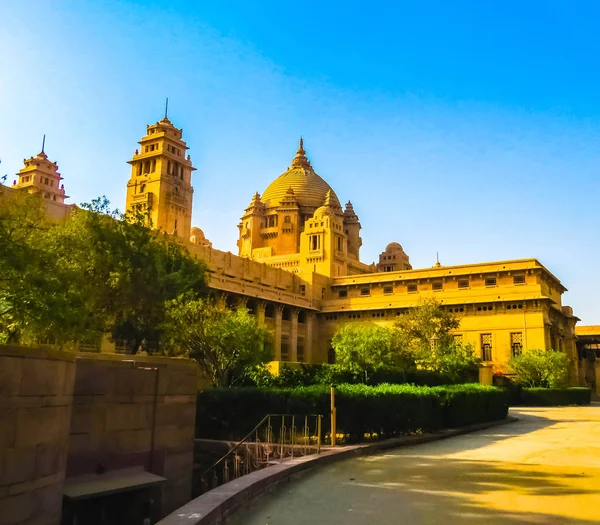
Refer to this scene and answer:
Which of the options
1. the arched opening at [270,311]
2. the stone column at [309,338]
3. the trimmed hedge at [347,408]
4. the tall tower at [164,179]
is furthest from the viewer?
the tall tower at [164,179]

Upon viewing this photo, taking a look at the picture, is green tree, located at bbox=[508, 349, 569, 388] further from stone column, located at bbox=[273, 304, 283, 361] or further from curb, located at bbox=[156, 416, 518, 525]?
curb, located at bbox=[156, 416, 518, 525]

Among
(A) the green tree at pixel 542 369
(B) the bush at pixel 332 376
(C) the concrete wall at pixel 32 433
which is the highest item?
(A) the green tree at pixel 542 369

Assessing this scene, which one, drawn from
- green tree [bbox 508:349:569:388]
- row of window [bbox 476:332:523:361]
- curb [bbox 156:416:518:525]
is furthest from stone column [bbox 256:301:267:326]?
curb [bbox 156:416:518:525]

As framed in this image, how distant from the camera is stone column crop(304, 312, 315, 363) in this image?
219 feet

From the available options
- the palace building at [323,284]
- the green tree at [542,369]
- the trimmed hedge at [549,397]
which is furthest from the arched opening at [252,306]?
the trimmed hedge at [549,397]

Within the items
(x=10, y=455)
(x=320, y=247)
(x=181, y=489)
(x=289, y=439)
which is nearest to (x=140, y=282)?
(x=289, y=439)

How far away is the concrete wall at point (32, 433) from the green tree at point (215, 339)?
18.7 metres

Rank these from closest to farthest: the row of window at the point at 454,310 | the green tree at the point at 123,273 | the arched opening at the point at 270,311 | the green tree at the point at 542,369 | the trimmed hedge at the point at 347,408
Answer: the trimmed hedge at the point at 347,408 < the green tree at the point at 123,273 < the green tree at the point at 542,369 < the row of window at the point at 454,310 < the arched opening at the point at 270,311

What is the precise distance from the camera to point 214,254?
58.1 metres

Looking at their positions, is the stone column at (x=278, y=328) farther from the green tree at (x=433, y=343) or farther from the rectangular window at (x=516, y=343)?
the rectangular window at (x=516, y=343)

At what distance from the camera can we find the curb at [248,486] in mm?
7836

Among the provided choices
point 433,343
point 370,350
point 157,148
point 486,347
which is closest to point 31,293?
point 370,350

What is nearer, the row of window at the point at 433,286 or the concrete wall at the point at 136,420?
the concrete wall at the point at 136,420

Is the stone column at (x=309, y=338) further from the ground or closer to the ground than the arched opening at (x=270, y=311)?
closer to the ground
